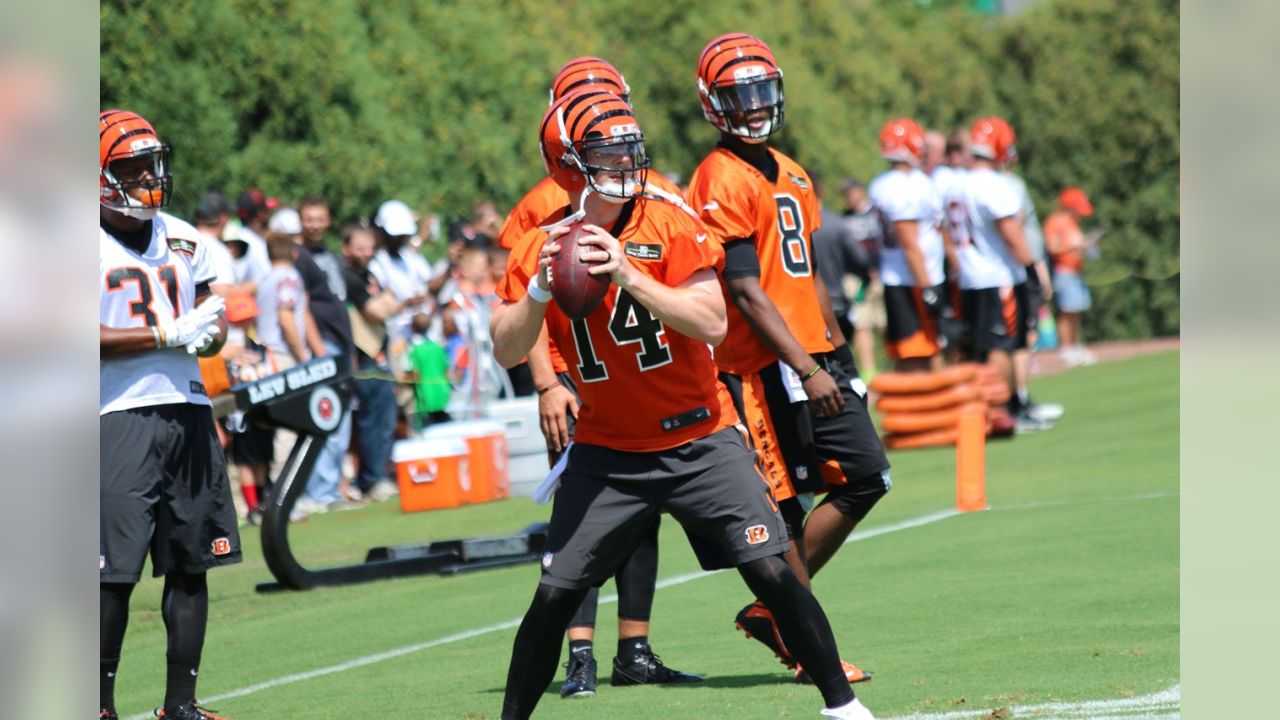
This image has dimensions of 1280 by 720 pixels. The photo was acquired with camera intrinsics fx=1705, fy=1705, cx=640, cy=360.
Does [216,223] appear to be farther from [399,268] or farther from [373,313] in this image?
[399,268]

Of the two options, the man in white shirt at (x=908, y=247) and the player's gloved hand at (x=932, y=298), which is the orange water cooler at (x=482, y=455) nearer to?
the man in white shirt at (x=908, y=247)

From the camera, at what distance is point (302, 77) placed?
688 inches

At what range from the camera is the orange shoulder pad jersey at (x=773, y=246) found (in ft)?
21.3

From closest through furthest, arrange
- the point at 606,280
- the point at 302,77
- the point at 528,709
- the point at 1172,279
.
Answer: the point at 606,280 < the point at 528,709 < the point at 302,77 < the point at 1172,279

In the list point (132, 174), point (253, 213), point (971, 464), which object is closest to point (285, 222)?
point (253, 213)

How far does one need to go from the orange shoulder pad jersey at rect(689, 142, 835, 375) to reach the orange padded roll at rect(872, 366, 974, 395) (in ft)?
27.3

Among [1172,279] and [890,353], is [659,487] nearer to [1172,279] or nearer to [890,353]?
[890,353]

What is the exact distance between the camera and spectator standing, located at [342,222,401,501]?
1421 cm

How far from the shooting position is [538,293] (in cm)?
511

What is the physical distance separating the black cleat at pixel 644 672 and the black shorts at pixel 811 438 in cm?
91

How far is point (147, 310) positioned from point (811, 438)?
253 cm

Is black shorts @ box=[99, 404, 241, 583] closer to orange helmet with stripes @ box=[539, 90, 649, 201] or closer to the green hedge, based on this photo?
orange helmet with stripes @ box=[539, 90, 649, 201]
